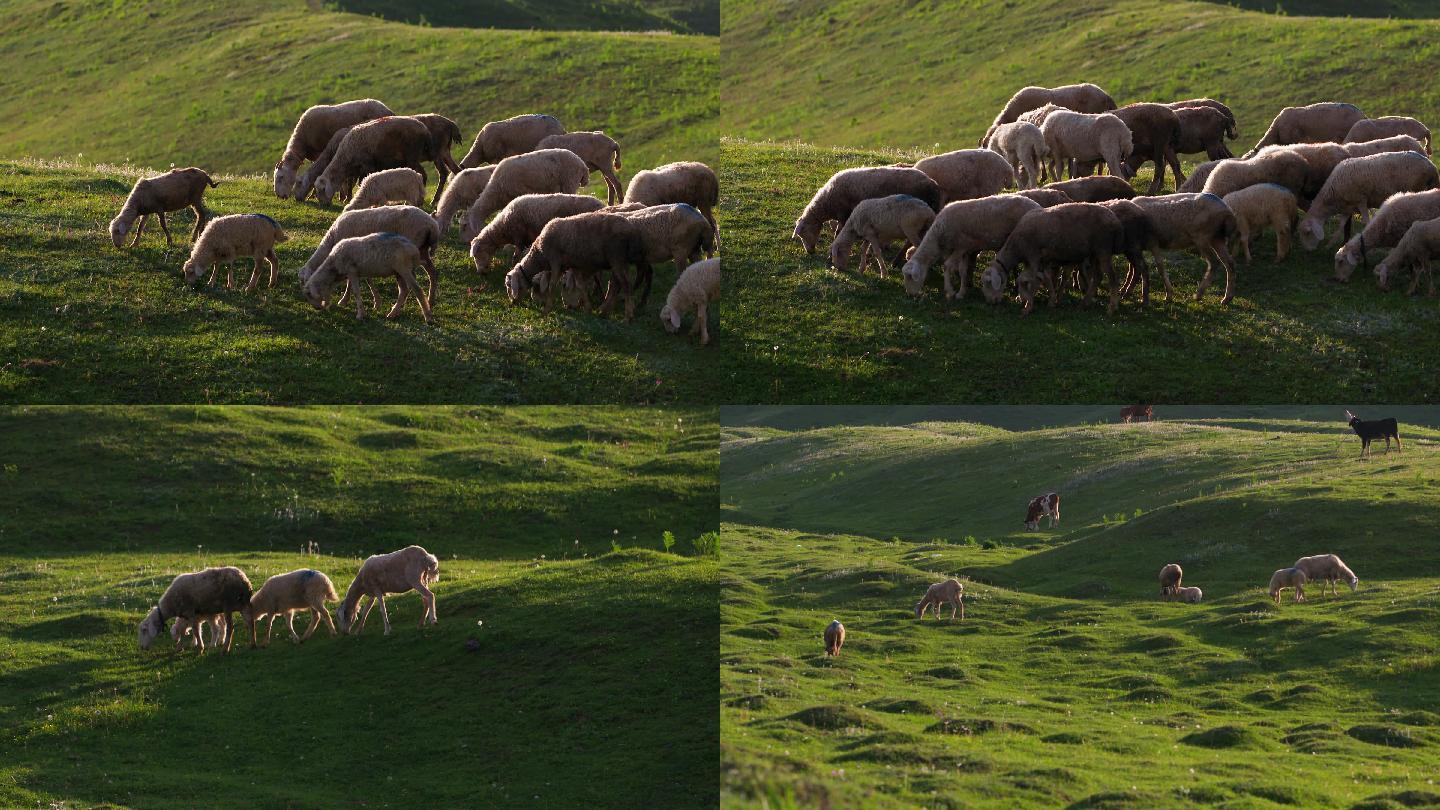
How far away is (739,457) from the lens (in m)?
66.9

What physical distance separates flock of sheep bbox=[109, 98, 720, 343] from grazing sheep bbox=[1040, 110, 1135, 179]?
30.2ft

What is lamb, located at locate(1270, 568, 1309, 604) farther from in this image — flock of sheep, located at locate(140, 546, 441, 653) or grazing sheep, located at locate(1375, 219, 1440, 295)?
flock of sheep, located at locate(140, 546, 441, 653)

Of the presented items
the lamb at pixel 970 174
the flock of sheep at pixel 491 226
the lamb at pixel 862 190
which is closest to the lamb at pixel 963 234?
the lamb at pixel 862 190

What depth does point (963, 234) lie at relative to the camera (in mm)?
27641

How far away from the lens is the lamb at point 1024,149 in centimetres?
3509

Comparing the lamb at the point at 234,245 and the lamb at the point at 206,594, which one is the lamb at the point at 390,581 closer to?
the lamb at the point at 206,594

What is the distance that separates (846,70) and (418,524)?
58.4 meters

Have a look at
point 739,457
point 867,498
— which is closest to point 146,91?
point 739,457

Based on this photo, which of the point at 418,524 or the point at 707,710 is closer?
the point at 707,710

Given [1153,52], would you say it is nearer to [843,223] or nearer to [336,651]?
[843,223]

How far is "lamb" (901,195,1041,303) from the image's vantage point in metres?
27.6

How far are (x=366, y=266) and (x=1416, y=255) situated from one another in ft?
67.4

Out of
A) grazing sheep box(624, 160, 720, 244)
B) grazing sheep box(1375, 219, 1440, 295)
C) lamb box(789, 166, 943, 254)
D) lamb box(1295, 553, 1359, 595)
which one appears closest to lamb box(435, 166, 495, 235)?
grazing sheep box(624, 160, 720, 244)

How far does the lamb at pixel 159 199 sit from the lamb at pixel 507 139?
27.8 feet
